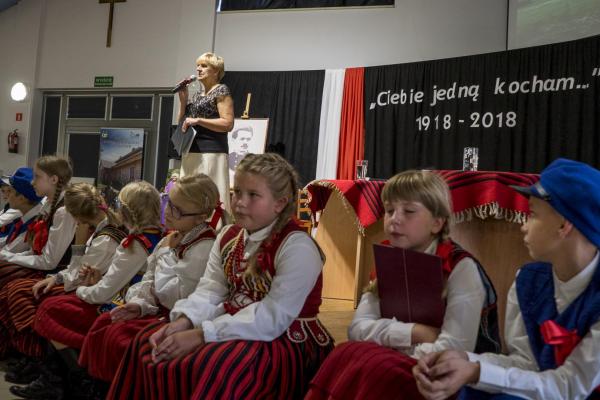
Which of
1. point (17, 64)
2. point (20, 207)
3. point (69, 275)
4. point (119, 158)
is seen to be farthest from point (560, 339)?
point (17, 64)

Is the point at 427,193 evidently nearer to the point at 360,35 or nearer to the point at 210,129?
the point at 210,129

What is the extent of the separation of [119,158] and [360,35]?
3921mm

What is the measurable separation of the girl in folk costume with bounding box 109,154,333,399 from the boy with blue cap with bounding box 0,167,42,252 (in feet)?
6.39

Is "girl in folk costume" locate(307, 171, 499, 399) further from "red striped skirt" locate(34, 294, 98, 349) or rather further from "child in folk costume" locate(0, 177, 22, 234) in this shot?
"child in folk costume" locate(0, 177, 22, 234)

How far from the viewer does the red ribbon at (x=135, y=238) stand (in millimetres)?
2430

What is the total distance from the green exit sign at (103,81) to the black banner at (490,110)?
374cm

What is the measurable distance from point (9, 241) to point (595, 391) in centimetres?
330

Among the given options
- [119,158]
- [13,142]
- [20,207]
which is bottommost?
[20,207]

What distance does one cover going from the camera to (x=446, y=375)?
3.96 ft

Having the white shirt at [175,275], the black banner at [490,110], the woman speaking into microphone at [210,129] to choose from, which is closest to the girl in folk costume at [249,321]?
the white shirt at [175,275]

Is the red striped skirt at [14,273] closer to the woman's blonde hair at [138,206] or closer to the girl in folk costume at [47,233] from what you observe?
the girl in folk costume at [47,233]

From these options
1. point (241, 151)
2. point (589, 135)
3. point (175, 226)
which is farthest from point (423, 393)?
point (241, 151)

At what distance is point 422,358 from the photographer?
4.16 ft

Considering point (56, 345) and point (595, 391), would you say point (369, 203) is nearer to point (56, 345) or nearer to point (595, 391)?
point (56, 345)
